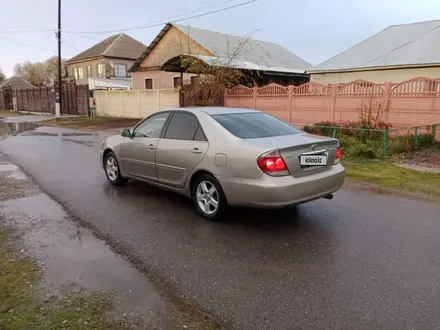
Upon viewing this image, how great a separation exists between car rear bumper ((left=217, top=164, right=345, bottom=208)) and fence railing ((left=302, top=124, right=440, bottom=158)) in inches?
205

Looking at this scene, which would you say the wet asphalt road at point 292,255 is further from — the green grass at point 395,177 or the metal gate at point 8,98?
the metal gate at point 8,98

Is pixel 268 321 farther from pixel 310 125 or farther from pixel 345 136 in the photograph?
pixel 310 125

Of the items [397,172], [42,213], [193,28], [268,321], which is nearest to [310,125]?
[397,172]

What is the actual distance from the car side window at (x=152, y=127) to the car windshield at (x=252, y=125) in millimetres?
1103

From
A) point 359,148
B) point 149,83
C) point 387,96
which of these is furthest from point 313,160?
point 149,83

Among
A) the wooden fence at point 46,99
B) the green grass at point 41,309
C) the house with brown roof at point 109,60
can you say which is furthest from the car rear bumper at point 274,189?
the house with brown roof at point 109,60

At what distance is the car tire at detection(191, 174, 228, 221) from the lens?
4824 millimetres

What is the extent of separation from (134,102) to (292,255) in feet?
72.2

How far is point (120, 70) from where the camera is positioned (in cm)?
4506

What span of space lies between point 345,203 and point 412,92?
742cm

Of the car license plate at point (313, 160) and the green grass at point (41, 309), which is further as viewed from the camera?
the car license plate at point (313, 160)

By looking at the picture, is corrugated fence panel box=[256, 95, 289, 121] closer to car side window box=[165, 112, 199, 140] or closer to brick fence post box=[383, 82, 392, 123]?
brick fence post box=[383, 82, 392, 123]

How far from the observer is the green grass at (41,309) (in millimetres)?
2699

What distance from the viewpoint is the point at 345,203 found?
584 centimetres
